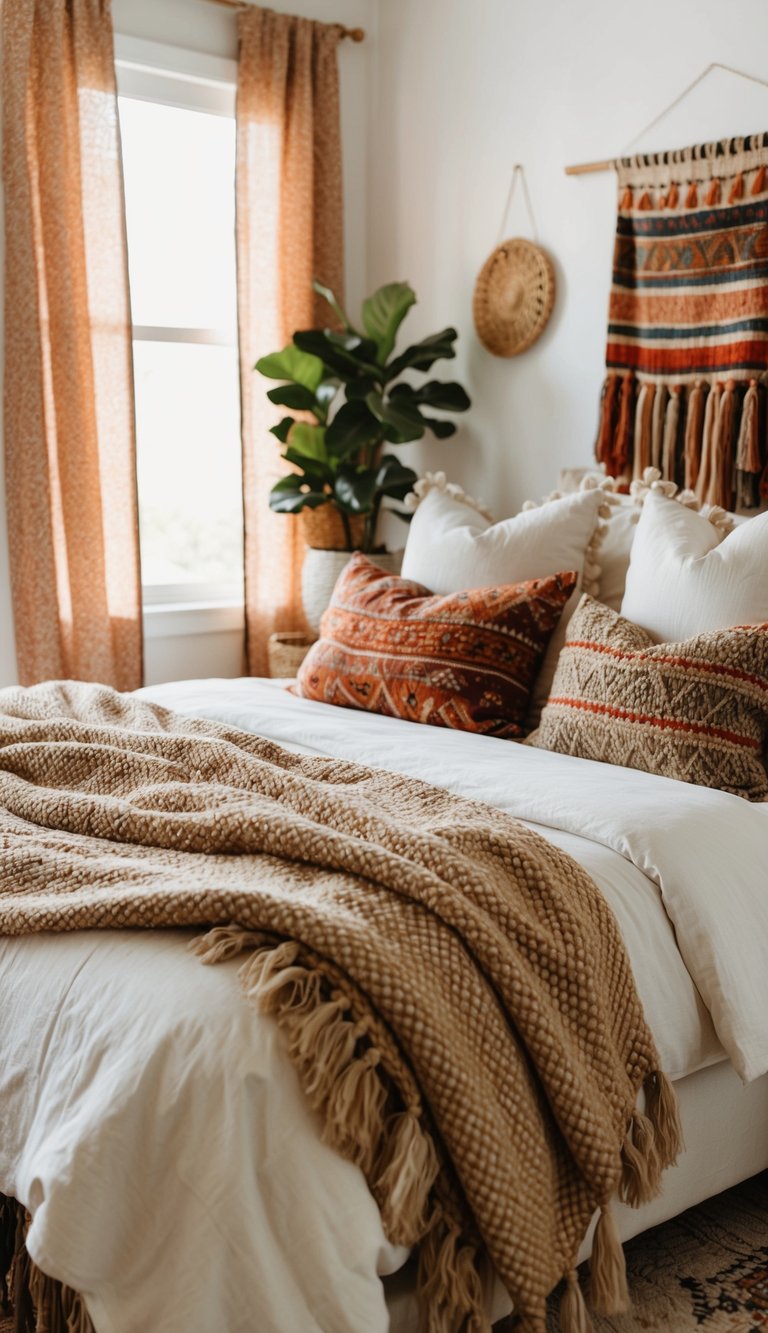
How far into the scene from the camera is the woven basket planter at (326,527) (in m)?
4.08

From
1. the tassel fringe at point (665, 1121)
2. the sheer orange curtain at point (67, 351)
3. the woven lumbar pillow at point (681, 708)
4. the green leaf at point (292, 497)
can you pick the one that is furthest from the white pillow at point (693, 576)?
the sheer orange curtain at point (67, 351)

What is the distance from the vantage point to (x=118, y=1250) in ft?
4.08

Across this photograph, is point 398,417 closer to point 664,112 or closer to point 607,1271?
point 664,112

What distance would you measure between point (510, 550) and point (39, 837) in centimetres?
131

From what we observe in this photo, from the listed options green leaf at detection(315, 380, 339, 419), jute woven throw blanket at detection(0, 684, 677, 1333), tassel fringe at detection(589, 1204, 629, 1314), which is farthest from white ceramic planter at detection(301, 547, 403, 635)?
tassel fringe at detection(589, 1204, 629, 1314)

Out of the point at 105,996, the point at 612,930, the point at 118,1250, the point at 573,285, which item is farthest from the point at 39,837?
the point at 573,285

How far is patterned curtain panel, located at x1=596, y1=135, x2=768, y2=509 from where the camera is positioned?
2.98m

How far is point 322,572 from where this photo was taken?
3.90 metres

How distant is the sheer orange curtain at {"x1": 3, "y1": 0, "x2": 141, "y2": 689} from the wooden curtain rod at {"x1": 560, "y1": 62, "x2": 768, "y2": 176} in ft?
4.48

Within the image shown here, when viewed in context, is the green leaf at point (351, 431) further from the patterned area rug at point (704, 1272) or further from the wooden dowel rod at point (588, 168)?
the patterned area rug at point (704, 1272)

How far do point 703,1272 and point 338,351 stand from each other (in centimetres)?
284

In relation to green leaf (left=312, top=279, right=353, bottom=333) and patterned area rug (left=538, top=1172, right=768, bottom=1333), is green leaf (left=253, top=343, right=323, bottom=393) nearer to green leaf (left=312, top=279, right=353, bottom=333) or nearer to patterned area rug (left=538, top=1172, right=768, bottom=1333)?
green leaf (left=312, top=279, right=353, bottom=333)

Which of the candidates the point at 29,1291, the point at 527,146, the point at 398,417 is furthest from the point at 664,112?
the point at 29,1291

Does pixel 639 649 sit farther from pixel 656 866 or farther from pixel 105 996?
pixel 105 996
